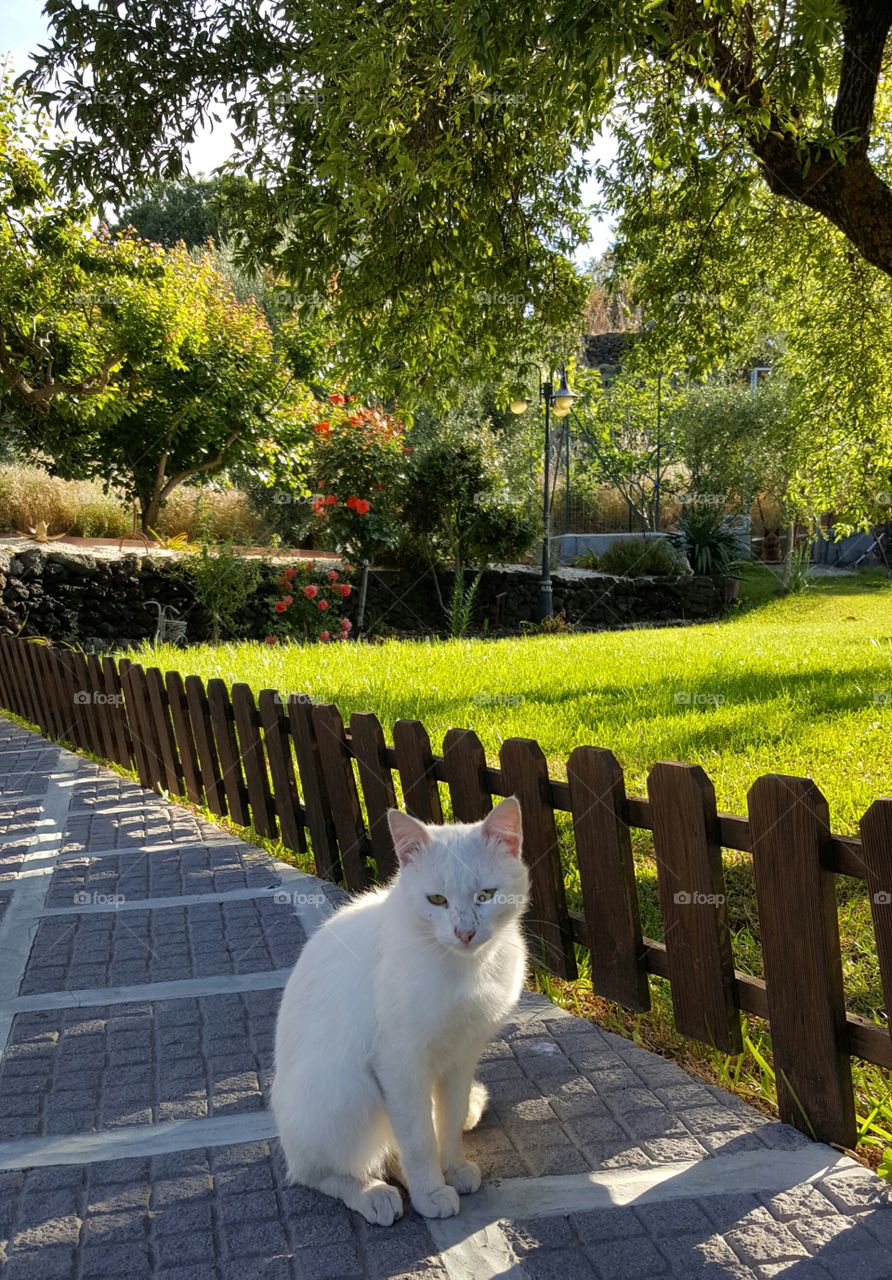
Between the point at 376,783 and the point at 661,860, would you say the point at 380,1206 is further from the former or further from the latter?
the point at 376,783

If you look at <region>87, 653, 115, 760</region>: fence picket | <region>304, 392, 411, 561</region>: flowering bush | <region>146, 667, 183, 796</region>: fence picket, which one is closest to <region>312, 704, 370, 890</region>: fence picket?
<region>146, 667, 183, 796</region>: fence picket

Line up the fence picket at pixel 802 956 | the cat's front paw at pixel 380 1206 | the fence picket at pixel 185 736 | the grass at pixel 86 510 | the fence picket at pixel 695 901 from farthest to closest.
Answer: the grass at pixel 86 510 < the fence picket at pixel 185 736 < the fence picket at pixel 695 901 < the fence picket at pixel 802 956 < the cat's front paw at pixel 380 1206

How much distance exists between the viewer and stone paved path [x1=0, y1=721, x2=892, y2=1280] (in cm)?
220

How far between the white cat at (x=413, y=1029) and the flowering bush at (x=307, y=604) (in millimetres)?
11930

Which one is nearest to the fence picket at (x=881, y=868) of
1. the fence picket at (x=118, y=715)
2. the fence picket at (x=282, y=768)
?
the fence picket at (x=282, y=768)

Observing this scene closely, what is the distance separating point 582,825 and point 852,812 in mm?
2077

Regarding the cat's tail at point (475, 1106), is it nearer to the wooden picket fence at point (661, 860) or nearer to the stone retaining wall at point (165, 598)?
the wooden picket fence at point (661, 860)

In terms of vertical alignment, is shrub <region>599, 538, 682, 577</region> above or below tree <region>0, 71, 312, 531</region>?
below

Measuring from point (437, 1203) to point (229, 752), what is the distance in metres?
3.90

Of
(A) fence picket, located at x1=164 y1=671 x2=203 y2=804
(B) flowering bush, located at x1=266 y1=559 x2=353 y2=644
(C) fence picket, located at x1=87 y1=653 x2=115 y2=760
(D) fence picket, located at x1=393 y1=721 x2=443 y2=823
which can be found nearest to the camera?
(D) fence picket, located at x1=393 y1=721 x2=443 y2=823

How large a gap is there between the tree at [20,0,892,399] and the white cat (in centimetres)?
340

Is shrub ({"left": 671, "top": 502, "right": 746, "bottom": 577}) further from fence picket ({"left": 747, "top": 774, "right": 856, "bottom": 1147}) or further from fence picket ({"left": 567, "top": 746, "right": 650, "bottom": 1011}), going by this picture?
fence picket ({"left": 747, "top": 774, "right": 856, "bottom": 1147})

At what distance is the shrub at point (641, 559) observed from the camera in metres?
20.1

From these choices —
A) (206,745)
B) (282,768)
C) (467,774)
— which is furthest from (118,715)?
(467,774)
